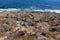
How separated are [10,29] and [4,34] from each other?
113 centimetres

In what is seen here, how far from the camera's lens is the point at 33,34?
11.2 metres

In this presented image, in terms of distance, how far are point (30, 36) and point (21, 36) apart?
479 mm

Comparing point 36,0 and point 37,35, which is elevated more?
point 37,35

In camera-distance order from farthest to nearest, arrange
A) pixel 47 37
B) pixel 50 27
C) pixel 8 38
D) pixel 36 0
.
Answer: pixel 36 0, pixel 50 27, pixel 47 37, pixel 8 38

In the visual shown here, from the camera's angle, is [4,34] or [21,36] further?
[4,34]

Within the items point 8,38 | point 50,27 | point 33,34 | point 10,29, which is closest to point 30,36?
point 33,34

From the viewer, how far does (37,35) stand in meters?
11.3

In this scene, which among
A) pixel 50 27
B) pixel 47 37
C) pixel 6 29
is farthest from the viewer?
pixel 50 27

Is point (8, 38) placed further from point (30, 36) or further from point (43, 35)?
point (43, 35)

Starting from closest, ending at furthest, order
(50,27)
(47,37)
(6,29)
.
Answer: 1. (47,37)
2. (6,29)
3. (50,27)

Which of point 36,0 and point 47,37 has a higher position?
point 47,37

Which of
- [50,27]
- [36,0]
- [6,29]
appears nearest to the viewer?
[6,29]

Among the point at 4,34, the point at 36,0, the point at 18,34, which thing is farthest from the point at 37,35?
the point at 36,0

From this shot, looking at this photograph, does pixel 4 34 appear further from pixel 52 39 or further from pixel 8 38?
pixel 52 39
